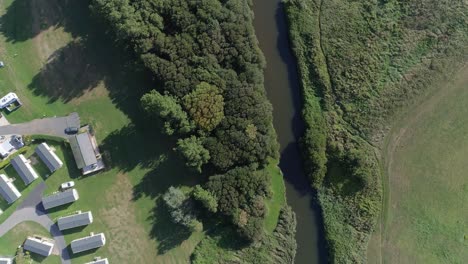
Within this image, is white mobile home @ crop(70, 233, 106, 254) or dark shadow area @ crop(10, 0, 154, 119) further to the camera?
dark shadow area @ crop(10, 0, 154, 119)

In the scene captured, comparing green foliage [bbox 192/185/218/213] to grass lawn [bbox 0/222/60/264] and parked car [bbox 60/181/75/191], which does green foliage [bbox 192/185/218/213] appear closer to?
parked car [bbox 60/181/75/191]

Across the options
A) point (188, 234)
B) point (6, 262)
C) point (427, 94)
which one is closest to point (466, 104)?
point (427, 94)

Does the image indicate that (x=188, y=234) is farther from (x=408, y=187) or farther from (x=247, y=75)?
(x=408, y=187)

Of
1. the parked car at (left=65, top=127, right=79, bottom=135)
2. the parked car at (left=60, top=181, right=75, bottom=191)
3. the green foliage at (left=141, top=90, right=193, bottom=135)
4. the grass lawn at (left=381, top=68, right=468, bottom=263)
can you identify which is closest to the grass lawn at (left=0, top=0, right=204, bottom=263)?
the parked car at (left=60, top=181, right=75, bottom=191)

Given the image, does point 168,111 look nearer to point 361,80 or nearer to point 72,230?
point 72,230

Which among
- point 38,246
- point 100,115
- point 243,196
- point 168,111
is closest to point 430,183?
point 243,196

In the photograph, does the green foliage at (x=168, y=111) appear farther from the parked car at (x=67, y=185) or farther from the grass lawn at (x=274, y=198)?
the parked car at (x=67, y=185)

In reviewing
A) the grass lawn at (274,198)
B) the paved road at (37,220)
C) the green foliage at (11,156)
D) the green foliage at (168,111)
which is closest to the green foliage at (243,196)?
the grass lawn at (274,198)
